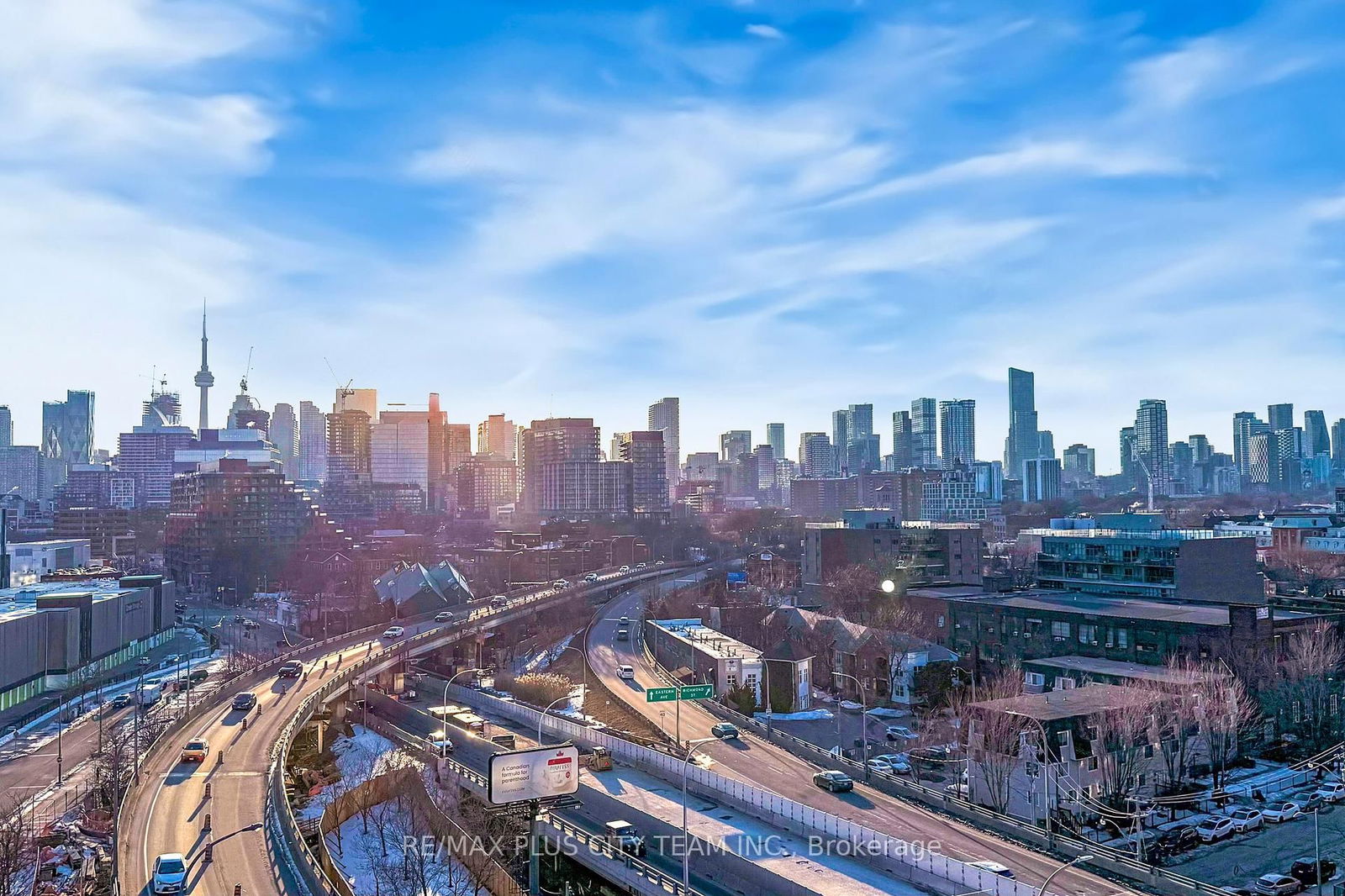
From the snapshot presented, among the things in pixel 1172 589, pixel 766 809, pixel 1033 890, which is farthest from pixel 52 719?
pixel 1172 589

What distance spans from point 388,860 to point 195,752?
9.57m

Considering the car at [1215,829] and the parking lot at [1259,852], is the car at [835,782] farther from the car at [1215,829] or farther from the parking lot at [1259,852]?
the car at [1215,829]

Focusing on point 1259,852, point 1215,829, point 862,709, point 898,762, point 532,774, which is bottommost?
point 1259,852

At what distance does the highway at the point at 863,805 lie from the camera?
88.0 ft

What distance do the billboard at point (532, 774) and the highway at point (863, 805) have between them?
8.86 meters

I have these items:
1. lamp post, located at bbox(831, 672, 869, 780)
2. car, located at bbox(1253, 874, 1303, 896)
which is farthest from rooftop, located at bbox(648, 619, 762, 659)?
car, located at bbox(1253, 874, 1303, 896)

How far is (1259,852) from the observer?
32.7m

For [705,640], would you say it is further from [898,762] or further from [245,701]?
[245,701]

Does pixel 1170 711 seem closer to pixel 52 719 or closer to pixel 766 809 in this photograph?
pixel 766 809

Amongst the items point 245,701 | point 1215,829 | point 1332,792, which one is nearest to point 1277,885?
point 1215,829

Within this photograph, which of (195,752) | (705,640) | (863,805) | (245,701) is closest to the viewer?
(863,805)

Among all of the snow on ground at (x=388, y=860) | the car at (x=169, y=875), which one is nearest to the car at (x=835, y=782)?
the snow on ground at (x=388, y=860)

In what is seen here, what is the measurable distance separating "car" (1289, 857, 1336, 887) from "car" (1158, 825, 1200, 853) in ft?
9.69

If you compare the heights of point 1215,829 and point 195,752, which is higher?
point 195,752
